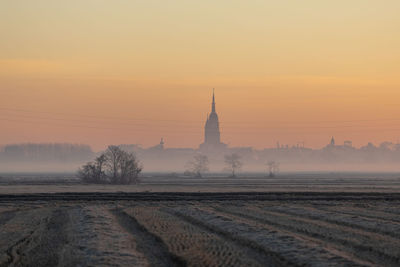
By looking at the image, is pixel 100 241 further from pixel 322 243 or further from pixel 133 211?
pixel 133 211

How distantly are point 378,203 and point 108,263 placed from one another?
31480mm

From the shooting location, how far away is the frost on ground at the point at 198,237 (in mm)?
18734

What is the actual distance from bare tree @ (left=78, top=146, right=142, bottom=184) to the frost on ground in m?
69.8

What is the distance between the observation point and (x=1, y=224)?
29.8 meters

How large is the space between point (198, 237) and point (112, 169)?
299ft

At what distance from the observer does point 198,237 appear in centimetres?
2386

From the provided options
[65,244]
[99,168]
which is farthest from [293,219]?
[99,168]

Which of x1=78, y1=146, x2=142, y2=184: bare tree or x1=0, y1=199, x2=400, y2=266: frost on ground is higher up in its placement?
x1=78, y1=146, x2=142, y2=184: bare tree

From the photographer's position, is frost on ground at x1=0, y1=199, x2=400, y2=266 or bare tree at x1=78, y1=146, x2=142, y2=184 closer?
frost on ground at x1=0, y1=199, x2=400, y2=266

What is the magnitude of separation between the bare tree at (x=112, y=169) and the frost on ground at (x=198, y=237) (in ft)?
229

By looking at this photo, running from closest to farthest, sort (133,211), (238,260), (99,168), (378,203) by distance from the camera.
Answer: (238,260)
(133,211)
(378,203)
(99,168)

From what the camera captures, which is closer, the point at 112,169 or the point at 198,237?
the point at 198,237

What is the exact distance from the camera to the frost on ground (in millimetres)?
18734

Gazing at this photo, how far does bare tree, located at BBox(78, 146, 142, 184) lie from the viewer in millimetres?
107938
